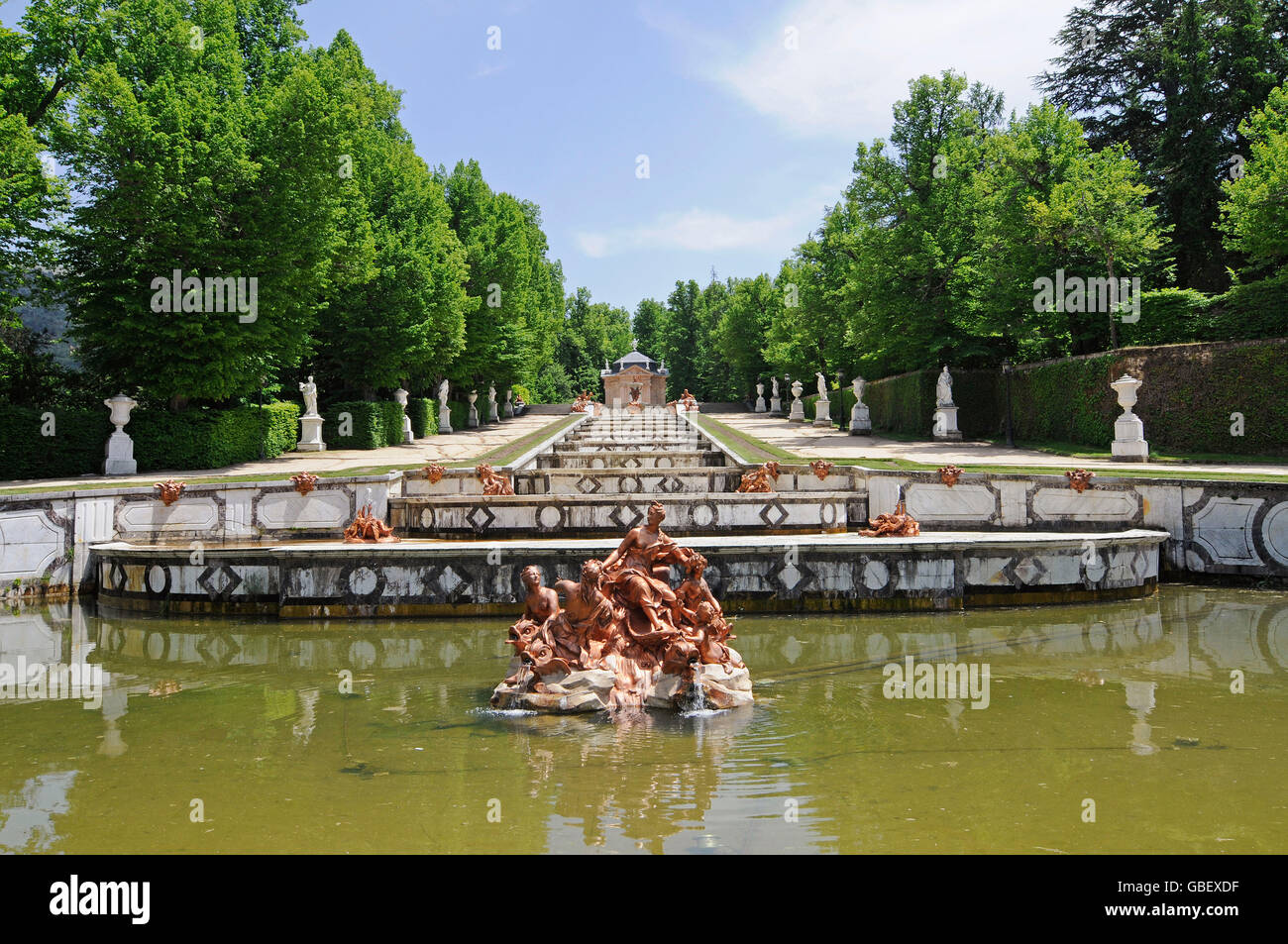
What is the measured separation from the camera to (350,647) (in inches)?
476

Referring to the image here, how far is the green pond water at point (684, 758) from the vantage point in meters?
5.69

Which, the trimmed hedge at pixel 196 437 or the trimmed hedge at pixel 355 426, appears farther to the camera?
the trimmed hedge at pixel 355 426

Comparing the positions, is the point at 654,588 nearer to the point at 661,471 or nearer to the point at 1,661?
the point at 1,661

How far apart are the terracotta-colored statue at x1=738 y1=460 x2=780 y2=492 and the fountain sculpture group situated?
11.9 metres

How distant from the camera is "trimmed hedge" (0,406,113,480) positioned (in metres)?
22.8

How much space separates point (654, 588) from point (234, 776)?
164 inches

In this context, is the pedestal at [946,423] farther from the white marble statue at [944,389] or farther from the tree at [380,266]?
the tree at [380,266]

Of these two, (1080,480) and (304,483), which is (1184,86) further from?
(304,483)

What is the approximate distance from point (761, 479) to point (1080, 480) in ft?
22.3

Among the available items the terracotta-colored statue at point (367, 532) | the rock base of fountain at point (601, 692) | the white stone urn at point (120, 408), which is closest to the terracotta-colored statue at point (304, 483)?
the terracotta-colored statue at point (367, 532)

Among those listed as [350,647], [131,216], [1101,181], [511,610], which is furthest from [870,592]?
[1101,181]

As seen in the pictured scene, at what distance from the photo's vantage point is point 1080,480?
17938 millimetres

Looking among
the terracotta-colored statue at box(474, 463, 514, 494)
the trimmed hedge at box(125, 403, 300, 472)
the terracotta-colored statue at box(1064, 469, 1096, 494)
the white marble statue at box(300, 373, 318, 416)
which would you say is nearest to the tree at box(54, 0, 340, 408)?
the trimmed hedge at box(125, 403, 300, 472)

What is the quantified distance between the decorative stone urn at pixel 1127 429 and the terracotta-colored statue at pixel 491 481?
659 inches
